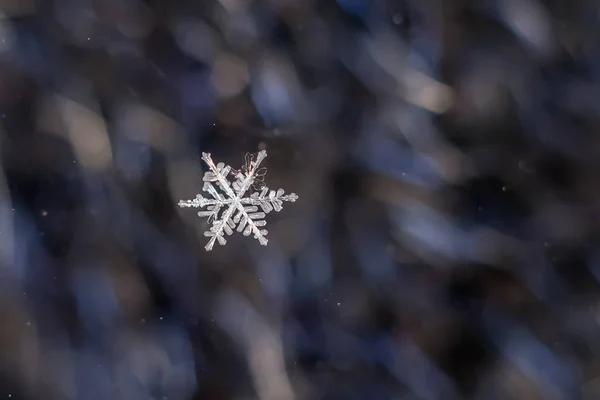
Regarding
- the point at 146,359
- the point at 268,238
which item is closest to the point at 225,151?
the point at 268,238

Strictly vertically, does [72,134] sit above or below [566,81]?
below

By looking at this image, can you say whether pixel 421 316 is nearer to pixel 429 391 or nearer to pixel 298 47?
pixel 429 391

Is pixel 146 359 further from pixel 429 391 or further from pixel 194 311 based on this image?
pixel 429 391

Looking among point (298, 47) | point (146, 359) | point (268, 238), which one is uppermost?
point (298, 47)
